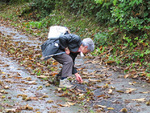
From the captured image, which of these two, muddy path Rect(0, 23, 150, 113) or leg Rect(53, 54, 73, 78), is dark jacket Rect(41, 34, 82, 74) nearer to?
leg Rect(53, 54, 73, 78)

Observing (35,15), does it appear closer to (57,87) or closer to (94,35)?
(94,35)

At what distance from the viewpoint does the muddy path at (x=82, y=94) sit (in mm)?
4480

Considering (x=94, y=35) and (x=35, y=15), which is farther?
(x=35, y=15)

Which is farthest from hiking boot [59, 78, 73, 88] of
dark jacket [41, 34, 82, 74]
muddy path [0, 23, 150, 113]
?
dark jacket [41, 34, 82, 74]

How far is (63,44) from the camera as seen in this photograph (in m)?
5.27

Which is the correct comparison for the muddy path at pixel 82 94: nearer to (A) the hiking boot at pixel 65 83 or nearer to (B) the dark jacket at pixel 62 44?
(A) the hiking boot at pixel 65 83

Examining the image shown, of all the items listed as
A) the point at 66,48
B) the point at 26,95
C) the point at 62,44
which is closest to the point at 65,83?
the point at 66,48

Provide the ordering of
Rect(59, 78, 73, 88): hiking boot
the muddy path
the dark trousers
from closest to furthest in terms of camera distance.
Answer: the muddy path → the dark trousers → Rect(59, 78, 73, 88): hiking boot

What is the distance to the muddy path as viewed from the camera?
4480mm

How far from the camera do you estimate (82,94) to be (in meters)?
5.32

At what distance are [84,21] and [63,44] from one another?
6965 mm

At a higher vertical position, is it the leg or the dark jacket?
the dark jacket

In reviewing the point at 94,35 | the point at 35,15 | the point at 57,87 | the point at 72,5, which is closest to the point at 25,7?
the point at 35,15

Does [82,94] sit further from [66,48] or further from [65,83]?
[66,48]
